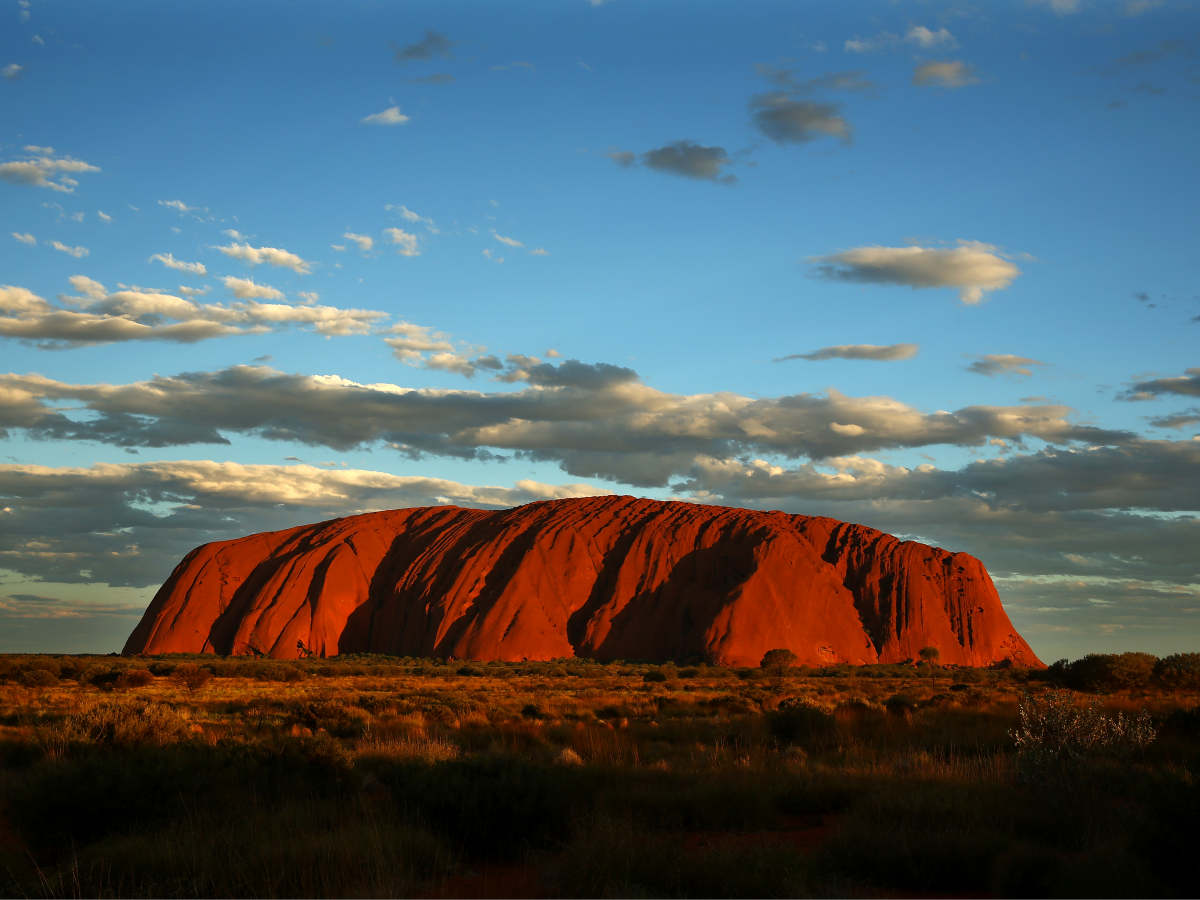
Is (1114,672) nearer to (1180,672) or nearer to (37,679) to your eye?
(1180,672)

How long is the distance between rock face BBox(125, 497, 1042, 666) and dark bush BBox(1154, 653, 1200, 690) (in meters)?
39.1

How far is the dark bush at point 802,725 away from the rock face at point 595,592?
1918 inches

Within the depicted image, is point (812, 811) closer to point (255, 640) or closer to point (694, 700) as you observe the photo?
point (694, 700)

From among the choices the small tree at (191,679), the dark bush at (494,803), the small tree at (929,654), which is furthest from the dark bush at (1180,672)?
the small tree at (929,654)

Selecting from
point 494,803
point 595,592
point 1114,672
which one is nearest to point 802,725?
point 494,803

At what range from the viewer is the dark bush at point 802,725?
556 inches

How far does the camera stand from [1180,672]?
24906mm

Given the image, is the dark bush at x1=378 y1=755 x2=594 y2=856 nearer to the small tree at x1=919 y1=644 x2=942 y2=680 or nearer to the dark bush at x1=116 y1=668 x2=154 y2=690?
the dark bush at x1=116 y1=668 x2=154 y2=690

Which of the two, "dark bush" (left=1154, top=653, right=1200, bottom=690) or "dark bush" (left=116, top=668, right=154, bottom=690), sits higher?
"dark bush" (left=1154, top=653, right=1200, bottom=690)

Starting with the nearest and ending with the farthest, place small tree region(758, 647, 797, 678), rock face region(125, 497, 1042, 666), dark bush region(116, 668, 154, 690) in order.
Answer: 1. dark bush region(116, 668, 154, 690)
2. small tree region(758, 647, 797, 678)
3. rock face region(125, 497, 1042, 666)

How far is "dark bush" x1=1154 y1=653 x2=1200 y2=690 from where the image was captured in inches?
974

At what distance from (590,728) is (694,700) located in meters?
9.61

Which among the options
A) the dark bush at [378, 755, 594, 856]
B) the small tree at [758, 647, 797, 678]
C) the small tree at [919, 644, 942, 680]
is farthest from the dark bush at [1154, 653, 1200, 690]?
the small tree at [919, 644, 942, 680]

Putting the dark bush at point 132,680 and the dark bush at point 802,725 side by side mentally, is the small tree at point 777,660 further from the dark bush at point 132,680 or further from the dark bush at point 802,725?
the dark bush at point 802,725
